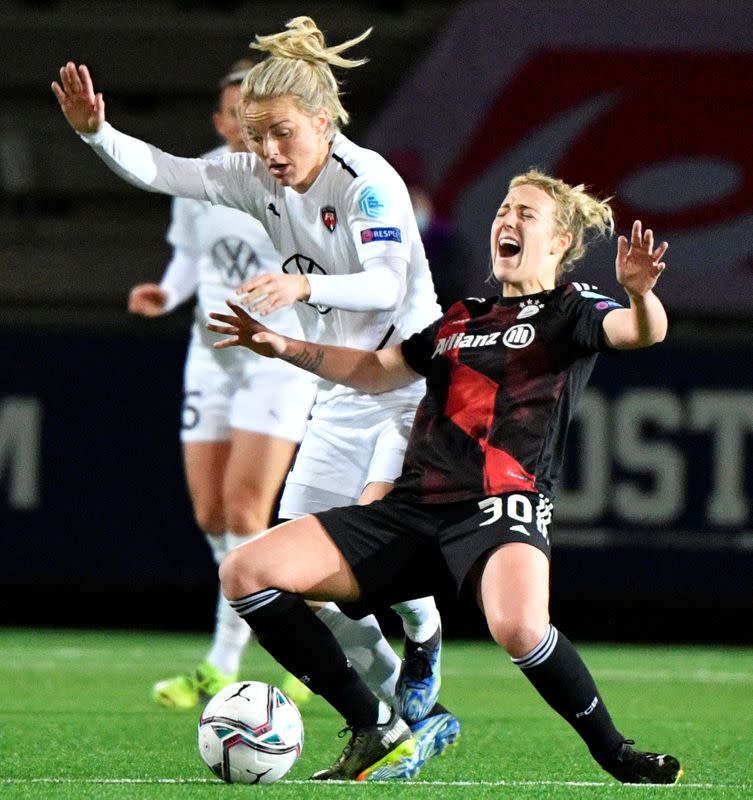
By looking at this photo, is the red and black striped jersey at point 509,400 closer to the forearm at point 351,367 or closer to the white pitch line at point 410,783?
the forearm at point 351,367

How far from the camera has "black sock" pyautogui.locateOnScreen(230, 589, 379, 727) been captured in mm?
4293

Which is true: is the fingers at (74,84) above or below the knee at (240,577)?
above

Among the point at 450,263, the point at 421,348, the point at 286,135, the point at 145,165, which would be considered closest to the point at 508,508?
the point at 421,348

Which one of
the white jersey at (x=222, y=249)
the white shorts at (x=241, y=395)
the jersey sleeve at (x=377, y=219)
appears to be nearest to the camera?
the jersey sleeve at (x=377, y=219)

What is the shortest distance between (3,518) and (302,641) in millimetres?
5461

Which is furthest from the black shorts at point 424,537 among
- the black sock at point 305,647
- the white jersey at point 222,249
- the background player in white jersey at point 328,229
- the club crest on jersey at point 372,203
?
the white jersey at point 222,249

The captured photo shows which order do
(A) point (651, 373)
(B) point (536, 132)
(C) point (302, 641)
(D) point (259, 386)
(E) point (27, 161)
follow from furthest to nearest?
1. (E) point (27, 161)
2. (B) point (536, 132)
3. (A) point (651, 373)
4. (D) point (259, 386)
5. (C) point (302, 641)

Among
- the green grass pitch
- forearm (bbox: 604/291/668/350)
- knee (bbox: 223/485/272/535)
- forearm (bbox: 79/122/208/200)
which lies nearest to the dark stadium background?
the green grass pitch

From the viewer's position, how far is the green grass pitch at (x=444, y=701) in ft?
13.7

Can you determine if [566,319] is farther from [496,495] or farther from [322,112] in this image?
[322,112]

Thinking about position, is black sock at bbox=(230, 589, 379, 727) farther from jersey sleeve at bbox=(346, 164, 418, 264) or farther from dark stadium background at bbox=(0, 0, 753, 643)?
dark stadium background at bbox=(0, 0, 753, 643)

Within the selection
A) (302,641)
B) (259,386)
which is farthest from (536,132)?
(302,641)

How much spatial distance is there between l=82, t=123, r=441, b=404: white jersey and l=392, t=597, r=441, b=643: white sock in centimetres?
63

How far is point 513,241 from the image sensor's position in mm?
4574
